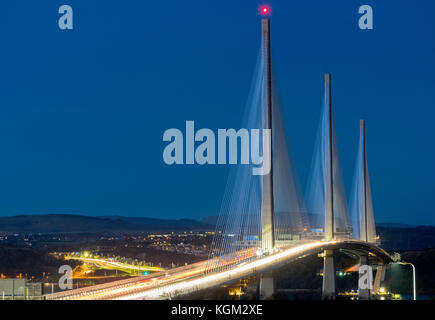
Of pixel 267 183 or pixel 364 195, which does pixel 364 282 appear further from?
pixel 267 183

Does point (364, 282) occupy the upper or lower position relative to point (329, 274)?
lower

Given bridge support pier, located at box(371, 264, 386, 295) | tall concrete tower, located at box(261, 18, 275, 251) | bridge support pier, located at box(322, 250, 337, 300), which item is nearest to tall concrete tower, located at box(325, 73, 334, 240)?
bridge support pier, located at box(322, 250, 337, 300)

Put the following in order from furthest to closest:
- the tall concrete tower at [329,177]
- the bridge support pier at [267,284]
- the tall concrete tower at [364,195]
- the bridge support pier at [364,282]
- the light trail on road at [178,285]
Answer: the tall concrete tower at [364,195], the bridge support pier at [364,282], the tall concrete tower at [329,177], the bridge support pier at [267,284], the light trail on road at [178,285]

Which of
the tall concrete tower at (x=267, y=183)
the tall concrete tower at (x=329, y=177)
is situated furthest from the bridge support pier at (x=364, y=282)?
the tall concrete tower at (x=267, y=183)

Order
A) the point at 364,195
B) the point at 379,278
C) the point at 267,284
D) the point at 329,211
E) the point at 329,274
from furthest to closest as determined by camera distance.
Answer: the point at 364,195
the point at 379,278
the point at 329,211
the point at 329,274
the point at 267,284

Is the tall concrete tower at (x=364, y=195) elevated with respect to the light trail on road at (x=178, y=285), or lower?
elevated

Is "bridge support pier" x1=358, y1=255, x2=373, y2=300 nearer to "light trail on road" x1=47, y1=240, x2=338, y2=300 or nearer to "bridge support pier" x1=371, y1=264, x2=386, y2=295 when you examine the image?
"bridge support pier" x1=371, y1=264, x2=386, y2=295

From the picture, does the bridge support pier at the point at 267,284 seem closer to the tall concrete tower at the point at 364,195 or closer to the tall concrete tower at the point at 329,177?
the tall concrete tower at the point at 329,177

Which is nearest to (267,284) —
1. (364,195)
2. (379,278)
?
(379,278)
